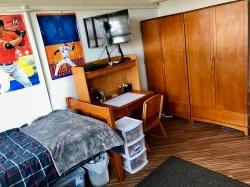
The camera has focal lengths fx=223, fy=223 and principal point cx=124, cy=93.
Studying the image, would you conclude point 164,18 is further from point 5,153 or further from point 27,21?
point 5,153

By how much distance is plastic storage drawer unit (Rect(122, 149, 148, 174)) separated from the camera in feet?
8.04

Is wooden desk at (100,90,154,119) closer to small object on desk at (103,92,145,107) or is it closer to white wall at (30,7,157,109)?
small object on desk at (103,92,145,107)

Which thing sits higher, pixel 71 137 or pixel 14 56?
pixel 14 56

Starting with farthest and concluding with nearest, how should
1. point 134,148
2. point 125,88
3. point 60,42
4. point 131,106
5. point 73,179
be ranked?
point 125,88, point 131,106, point 60,42, point 134,148, point 73,179

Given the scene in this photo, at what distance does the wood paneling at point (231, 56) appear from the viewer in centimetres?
261

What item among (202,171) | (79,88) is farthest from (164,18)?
(202,171)

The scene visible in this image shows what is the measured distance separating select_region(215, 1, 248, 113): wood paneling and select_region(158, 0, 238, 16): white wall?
29.0 inches

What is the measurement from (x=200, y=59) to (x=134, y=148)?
1559 mm

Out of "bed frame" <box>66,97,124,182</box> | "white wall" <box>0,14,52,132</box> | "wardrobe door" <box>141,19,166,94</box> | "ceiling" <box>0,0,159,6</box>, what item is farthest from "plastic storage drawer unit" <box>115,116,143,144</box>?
"ceiling" <box>0,0,159,6</box>

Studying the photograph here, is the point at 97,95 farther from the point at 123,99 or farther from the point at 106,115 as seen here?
the point at 106,115

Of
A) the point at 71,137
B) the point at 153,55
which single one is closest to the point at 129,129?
the point at 71,137

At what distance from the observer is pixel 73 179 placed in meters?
2.15

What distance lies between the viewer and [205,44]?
2973mm

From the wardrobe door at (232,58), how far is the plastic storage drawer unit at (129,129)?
1312 mm
